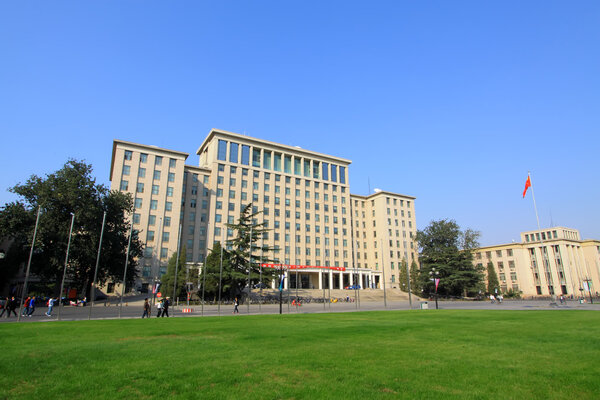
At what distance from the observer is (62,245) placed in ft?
152

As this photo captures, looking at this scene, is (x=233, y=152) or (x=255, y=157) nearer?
(x=233, y=152)

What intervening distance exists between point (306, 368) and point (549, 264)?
368 ft

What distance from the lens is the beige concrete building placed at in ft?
313

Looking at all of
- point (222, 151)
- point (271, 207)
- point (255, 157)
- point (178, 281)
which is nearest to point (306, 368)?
point (178, 281)

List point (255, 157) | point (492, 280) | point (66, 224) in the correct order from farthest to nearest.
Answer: point (492, 280)
point (255, 157)
point (66, 224)

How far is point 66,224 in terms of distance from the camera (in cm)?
4641

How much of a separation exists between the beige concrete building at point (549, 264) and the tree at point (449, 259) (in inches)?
1004

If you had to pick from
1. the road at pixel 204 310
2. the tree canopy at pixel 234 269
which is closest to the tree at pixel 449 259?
the road at pixel 204 310

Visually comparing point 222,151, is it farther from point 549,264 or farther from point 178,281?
point 549,264

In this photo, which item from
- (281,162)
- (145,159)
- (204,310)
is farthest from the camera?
(281,162)

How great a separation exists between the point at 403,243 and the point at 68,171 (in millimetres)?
84668

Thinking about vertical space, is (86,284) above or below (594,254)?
below

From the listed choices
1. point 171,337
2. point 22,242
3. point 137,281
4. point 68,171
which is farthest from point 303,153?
point 171,337

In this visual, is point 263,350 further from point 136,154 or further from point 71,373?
point 136,154
